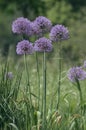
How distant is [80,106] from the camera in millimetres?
4426

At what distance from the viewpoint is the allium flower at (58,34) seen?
4266mm

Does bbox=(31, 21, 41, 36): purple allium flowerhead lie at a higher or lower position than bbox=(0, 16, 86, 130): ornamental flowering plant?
higher

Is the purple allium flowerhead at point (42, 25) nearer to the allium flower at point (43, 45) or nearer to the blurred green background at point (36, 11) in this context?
the allium flower at point (43, 45)

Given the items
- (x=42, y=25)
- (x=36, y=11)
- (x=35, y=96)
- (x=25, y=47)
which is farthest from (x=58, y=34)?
(x=36, y=11)

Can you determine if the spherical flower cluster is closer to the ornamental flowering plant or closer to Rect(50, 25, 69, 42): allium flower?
the ornamental flowering plant

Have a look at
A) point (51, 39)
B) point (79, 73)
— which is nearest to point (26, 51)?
point (51, 39)

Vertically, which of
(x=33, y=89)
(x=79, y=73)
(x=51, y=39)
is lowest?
(x=33, y=89)

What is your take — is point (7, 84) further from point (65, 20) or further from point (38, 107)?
point (65, 20)

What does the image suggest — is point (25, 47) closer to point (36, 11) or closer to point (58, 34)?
point (58, 34)

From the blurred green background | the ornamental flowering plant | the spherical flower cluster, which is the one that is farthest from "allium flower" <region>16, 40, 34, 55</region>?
the blurred green background

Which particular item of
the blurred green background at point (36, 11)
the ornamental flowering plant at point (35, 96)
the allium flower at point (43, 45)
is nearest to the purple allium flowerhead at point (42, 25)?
the ornamental flowering plant at point (35, 96)

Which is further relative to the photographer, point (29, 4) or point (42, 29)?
point (29, 4)

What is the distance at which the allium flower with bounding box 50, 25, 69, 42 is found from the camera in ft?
14.0

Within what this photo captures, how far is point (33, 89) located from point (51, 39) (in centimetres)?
308
